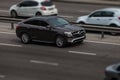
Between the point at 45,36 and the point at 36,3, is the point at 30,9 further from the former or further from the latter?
the point at 45,36

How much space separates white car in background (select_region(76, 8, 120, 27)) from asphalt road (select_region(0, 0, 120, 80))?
11.2ft

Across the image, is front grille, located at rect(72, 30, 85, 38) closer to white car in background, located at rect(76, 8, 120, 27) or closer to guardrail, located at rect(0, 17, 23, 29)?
white car in background, located at rect(76, 8, 120, 27)

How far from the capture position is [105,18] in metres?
29.0

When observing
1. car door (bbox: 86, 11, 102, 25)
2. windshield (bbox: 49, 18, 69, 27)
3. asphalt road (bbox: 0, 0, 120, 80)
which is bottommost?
asphalt road (bbox: 0, 0, 120, 80)

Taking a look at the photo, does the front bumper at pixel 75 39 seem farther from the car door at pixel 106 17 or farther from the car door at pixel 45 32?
the car door at pixel 106 17

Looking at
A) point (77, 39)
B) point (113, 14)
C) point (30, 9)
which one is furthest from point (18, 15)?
point (77, 39)

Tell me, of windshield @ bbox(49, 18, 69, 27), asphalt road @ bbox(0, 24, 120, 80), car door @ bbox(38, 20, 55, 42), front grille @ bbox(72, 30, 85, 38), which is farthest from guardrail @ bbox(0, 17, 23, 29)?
front grille @ bbox(72, 30, 85, 38)

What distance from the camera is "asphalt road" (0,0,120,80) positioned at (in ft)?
63.5

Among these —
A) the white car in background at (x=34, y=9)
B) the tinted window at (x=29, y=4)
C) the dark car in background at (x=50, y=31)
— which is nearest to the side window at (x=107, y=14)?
the dark car in background at (x=50, y=31)

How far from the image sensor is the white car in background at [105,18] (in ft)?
93.0

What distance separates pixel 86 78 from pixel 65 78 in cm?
87

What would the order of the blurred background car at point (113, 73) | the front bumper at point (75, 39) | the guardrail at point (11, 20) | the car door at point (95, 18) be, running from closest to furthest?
the blurred background car at point (113, 73), the front bumper at point (75, 39), the car door at point (95, 18), the guardrail at point (11, 20)

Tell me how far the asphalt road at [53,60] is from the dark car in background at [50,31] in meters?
0.39

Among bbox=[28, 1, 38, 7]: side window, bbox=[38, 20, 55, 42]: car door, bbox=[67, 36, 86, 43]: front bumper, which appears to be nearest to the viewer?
bbox=[67, 36, 86, 43]: front bumper
